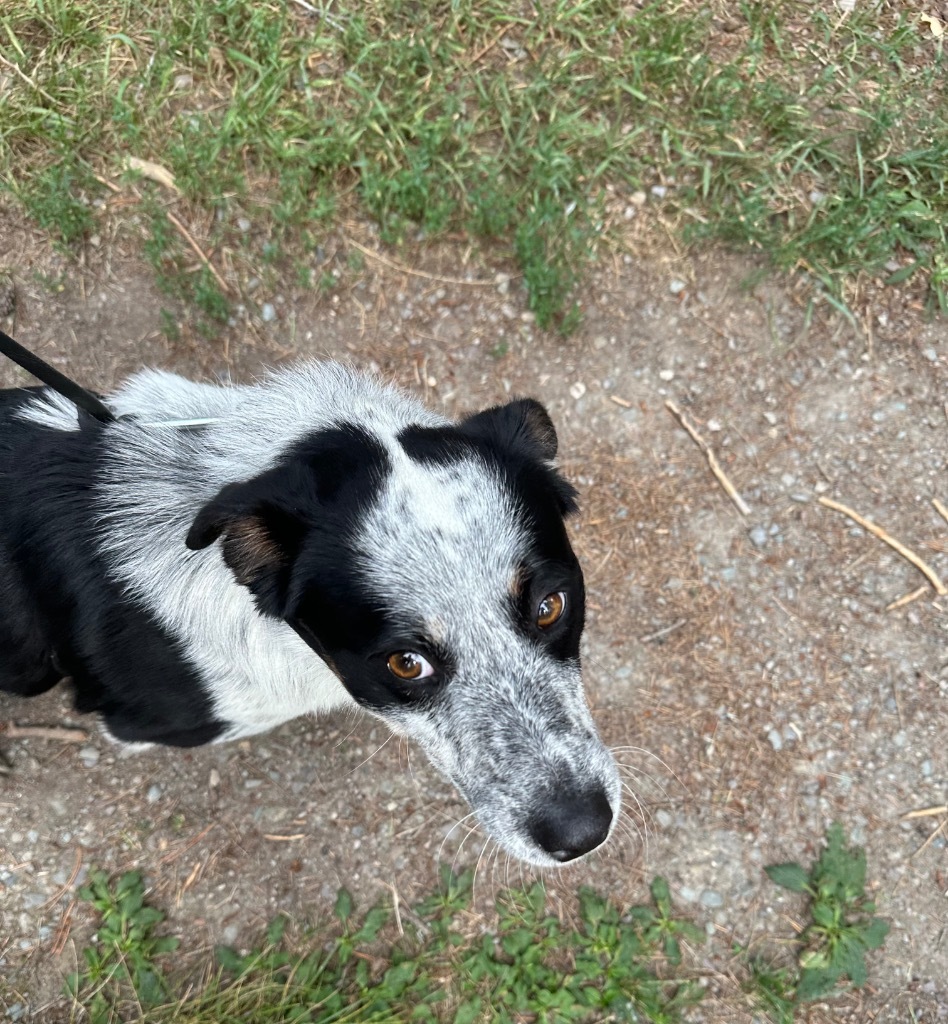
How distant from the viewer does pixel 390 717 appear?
2.56 meters

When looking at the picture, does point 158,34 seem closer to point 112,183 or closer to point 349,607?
point 112,183

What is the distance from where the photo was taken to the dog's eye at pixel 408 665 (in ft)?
7.82

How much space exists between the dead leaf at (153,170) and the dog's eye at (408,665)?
296 centimetres

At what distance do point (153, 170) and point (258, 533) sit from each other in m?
2.69

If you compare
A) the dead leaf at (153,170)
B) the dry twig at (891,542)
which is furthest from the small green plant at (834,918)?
the dead leaf at (153,170)

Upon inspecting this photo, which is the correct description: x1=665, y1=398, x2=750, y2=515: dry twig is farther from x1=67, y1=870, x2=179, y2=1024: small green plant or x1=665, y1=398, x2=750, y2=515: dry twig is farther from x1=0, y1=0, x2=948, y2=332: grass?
x1=67, y1=870, x2=179, y2=1024: small green plant

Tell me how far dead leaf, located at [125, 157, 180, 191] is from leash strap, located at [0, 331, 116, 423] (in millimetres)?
1738

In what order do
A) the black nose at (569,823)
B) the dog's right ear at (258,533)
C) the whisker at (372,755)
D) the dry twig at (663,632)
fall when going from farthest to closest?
the dry twig at (663,632), the whisker at (372,755), the black nose at (569,823), the dog's right ear at (258,533)

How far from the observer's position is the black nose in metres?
2.38

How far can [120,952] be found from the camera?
11.6 feet

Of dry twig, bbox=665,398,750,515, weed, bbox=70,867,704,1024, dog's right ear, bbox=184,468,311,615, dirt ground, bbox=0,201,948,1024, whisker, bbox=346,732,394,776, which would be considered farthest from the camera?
dry twig, bbox=665,398,750,515

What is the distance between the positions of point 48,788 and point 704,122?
4.56 meters

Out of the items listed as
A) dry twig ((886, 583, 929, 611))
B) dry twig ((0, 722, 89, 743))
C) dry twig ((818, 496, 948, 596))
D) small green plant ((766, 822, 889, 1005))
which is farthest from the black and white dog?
dry twig ((886, 583, 929, 611))

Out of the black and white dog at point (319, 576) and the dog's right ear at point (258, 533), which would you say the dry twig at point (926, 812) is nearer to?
the black and white dog at point (319, 576)
